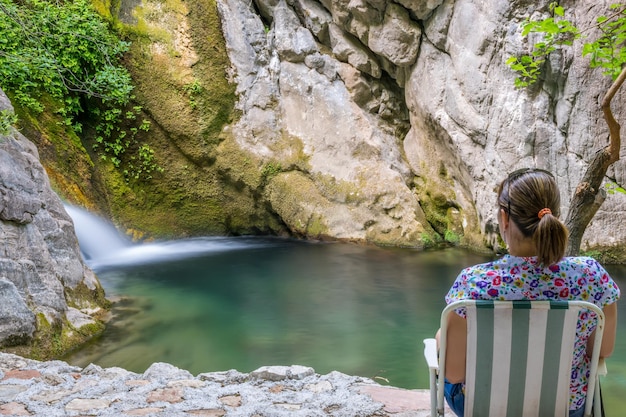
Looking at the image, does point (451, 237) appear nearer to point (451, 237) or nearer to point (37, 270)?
point (451, 237)

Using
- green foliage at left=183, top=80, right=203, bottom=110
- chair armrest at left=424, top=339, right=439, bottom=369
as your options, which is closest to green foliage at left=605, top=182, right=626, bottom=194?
chair armrest at left=424, top=339, right=439, bottom=369

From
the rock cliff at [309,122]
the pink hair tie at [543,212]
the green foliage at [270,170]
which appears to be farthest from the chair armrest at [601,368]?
the green foliage at [270,170]

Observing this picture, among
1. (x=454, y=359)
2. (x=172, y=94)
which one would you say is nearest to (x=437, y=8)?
(x=172, y=94)

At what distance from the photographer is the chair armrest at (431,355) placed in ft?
6.84

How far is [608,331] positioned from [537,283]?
0.36 m

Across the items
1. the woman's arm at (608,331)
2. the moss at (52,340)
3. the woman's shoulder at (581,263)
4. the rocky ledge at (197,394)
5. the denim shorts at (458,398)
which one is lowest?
the moss at (52,340)

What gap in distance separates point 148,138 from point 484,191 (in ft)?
22.8

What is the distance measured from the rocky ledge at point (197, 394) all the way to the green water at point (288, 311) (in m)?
1.35

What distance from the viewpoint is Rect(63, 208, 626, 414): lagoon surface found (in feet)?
16.6

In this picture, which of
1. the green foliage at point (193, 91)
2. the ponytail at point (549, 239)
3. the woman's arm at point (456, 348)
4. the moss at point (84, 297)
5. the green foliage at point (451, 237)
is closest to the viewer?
the ponytail at point (549, 239)

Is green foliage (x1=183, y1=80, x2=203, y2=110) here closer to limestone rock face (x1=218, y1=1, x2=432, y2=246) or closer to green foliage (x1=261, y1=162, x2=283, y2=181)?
limestone rock face (x1=218, y1=1, x2=432, y2=246)

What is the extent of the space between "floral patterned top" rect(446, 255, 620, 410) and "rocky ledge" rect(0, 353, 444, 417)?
120 centimetres

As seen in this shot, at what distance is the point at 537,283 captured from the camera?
188 cm

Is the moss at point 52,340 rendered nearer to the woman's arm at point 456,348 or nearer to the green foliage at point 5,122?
the green foliage at point 5,122
